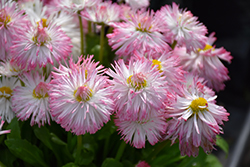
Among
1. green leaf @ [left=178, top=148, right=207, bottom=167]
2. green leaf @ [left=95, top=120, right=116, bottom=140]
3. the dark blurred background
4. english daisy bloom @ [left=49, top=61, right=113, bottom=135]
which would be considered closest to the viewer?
english daisy bloom @ [left=49, top=61, right=113, bottom=135]

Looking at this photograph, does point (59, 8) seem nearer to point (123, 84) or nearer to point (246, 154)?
point (123, 84)

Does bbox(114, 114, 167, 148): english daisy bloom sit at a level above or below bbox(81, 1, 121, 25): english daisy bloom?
below

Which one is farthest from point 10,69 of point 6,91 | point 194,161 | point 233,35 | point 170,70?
point 233,35

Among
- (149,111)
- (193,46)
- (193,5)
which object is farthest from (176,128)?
(193,5)

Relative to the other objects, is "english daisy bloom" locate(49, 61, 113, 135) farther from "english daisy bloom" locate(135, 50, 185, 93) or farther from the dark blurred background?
the dark blurred background

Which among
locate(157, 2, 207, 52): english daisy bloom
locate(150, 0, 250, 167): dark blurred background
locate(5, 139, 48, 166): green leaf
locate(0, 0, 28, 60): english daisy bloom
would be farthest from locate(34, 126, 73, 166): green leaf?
locate(150, 0, 250, 167): dark blurred background

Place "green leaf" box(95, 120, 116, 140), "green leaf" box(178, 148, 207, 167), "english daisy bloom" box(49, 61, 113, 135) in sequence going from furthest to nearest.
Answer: "green leaf" box(178, 148, 207, 167)
"green leaf" box(95, 120, 116, 140)
"english daisy bloom" box(49, 61, 113, 135)

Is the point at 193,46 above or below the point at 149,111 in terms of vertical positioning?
above

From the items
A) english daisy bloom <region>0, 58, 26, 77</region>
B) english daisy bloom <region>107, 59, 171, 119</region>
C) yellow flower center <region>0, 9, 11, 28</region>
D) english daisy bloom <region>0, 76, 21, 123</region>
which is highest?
yellow flower center <region>0, 9, 11, 28</region>
